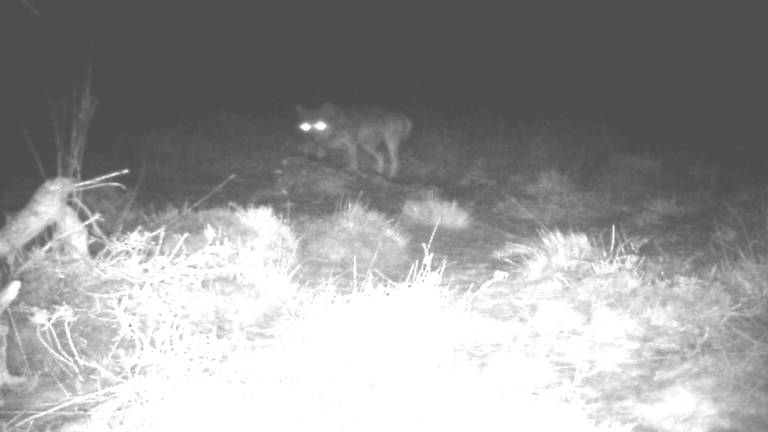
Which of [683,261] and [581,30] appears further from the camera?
[581,30]

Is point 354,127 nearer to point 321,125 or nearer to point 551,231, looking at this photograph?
point 321,125

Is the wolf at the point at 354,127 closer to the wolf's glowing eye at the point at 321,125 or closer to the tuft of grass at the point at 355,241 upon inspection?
the wolf's glowing eye at the point at 321,125

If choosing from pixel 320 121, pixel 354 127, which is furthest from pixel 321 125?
pixel 354 127

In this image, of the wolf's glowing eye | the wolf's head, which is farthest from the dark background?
the wolf's glowing eye

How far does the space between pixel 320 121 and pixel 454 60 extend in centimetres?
742

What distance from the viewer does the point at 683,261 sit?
6992 mm

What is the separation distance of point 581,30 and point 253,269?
13.8 metres

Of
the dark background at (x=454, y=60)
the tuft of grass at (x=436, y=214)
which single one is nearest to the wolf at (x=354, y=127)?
the tuft of grass at (x=436, y=214)

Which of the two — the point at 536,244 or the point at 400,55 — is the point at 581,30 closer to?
the point at 400,55

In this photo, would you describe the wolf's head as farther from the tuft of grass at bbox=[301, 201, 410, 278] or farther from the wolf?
the tuft of grass at bbox=[301, 201, 410, 278]

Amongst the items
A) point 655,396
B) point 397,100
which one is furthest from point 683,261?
point 397,100

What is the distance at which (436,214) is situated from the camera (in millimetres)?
9086

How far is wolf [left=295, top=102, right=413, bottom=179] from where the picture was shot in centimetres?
1156

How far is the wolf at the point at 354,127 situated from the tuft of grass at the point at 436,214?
2.51m
